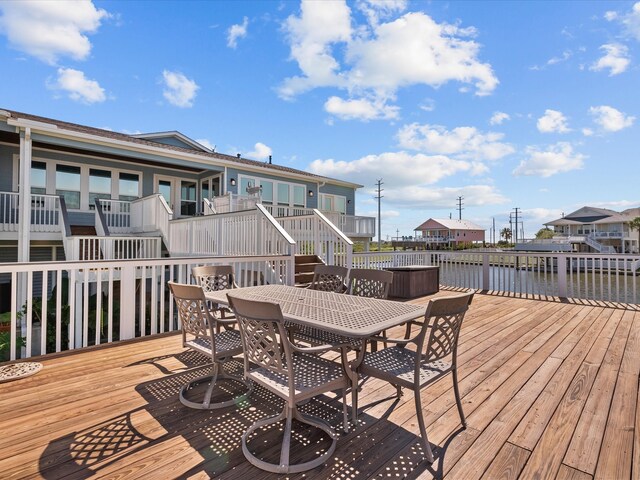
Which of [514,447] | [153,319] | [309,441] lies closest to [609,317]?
[514,447]

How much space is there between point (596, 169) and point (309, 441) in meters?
19.5

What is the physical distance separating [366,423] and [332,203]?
14016 mm

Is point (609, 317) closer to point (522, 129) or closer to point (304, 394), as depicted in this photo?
point (304, 394)

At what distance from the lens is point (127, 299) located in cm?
370

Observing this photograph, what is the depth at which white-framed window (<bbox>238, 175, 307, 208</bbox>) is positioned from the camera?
12.3m

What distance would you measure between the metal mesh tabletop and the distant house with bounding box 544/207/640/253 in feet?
119

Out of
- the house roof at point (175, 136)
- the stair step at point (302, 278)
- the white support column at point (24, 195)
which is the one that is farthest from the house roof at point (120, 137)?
the stair step at point (302, 278)

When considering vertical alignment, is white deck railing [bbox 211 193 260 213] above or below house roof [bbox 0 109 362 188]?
below

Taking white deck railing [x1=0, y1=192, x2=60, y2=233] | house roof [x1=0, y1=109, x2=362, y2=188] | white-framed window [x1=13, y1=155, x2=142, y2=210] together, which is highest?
house roof [x1=0, y1=109, x2=362, y2=188]

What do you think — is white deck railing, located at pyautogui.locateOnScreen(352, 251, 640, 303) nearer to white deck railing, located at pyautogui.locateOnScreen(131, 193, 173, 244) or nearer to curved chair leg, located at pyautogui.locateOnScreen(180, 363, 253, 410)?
curved chair leg, located at pyautogui.locateOnScreen(180, 363, 253, 410)

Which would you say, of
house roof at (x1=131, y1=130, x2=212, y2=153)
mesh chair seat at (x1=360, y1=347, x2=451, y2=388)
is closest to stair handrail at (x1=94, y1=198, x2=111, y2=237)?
house roof at (x1=131, y1=130, x2=212, y2=153)

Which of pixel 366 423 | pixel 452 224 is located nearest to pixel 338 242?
pixel 366 423

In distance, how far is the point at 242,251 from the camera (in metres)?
6.52

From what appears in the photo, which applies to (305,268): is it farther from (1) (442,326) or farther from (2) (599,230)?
(2) (599,230)
